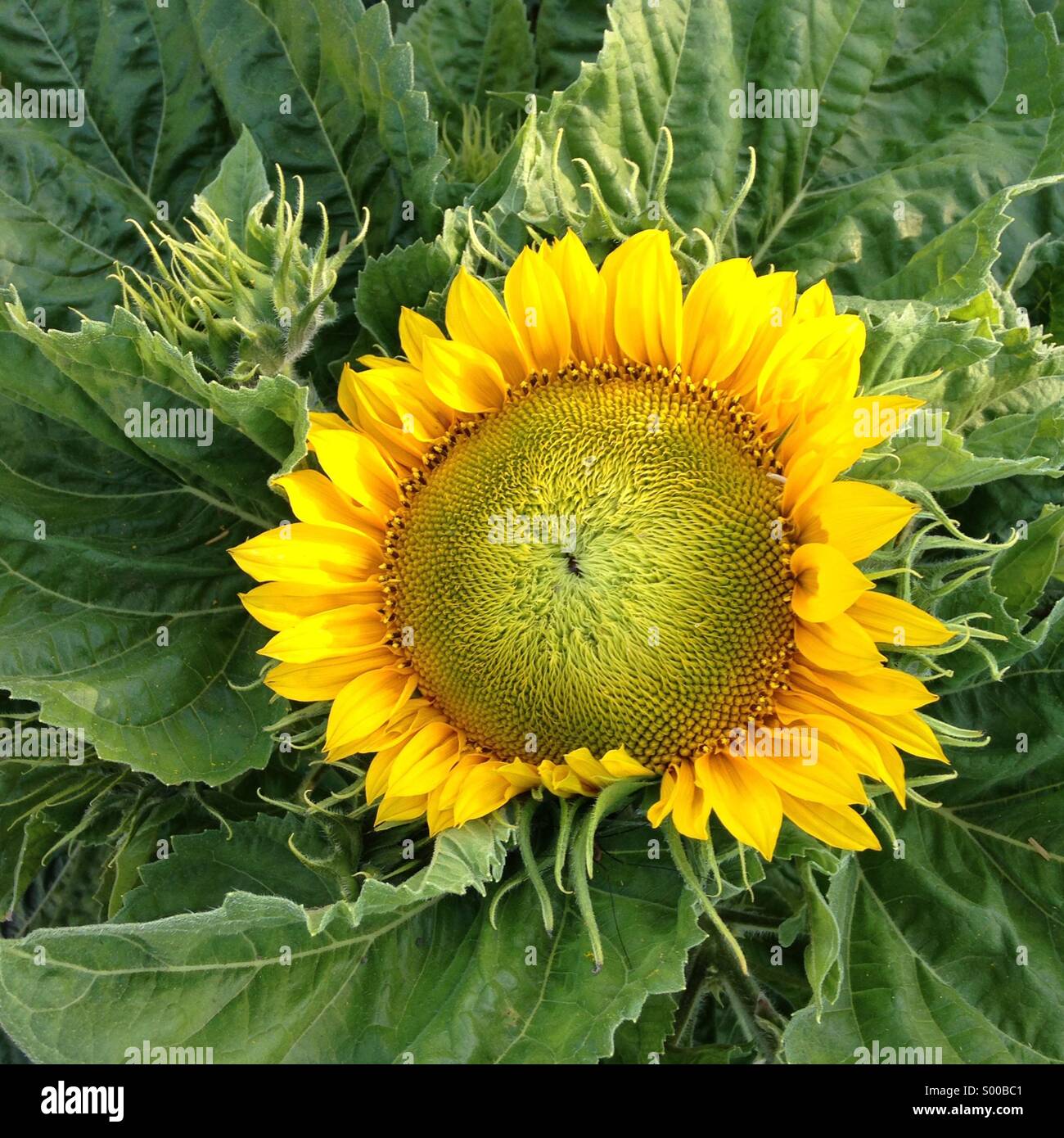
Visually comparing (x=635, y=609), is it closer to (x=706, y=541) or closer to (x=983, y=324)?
(x=706, y=541)

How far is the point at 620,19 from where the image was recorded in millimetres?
1743

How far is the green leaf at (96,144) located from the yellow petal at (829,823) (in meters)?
1.36

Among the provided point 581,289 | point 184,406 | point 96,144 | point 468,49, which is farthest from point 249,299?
point 468,49

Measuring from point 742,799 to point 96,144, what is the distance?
4.83ft

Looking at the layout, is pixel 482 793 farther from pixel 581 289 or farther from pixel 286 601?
pixel 581 289

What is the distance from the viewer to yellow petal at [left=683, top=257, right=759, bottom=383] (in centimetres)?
154

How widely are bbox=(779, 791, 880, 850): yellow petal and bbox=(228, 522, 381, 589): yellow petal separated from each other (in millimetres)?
621

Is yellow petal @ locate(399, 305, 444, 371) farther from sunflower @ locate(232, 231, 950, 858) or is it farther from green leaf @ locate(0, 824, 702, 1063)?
green leaf @ locate(0, 824, 702, 1063)

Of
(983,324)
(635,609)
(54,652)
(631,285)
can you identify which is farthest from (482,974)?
(983,324)

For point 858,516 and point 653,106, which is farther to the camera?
point 653,106

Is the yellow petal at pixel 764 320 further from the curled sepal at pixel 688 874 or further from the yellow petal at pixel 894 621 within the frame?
the curled sepal at pixel 688 874

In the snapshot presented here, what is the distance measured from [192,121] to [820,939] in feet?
5.15

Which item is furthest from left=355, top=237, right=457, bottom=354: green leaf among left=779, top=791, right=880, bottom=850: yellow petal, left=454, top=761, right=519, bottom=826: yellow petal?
left=779, top=791, right=880, bottom=850: yellow petal

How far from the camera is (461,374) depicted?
1.63 metres
